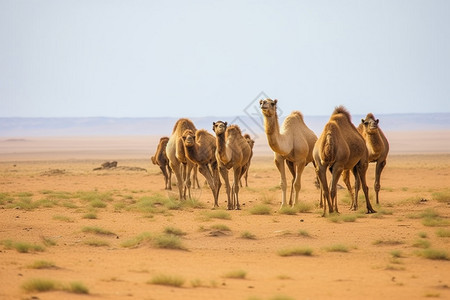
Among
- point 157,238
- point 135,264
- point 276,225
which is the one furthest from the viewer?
point 276,225

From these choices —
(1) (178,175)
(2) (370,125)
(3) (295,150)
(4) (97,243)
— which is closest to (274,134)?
(3) (295,150)

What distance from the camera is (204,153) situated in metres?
20.3

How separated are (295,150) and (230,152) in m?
→ 1.68

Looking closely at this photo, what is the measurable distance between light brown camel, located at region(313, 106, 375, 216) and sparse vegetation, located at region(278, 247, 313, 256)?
4512 mm

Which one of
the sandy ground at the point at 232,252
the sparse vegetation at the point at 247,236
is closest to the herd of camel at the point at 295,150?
the sandy ground at the point at 232,252

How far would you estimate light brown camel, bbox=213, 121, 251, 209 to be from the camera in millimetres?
19188

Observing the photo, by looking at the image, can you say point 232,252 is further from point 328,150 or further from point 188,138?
point 188,138

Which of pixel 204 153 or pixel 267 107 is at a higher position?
pixel 267 107

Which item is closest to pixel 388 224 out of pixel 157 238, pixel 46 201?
pixel 157 238

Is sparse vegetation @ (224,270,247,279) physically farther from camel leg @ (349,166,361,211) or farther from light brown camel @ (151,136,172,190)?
light brown camel @ (151,136,172,190)

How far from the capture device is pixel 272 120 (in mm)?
17922

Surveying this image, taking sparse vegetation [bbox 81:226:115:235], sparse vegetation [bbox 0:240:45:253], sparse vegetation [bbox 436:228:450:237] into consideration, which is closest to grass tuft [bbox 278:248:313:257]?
sparse vegetation [bbox 436:228:450:237]

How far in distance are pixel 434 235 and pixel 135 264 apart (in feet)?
19.5

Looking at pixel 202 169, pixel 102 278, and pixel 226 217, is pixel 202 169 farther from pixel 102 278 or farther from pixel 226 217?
pixel 102 278
